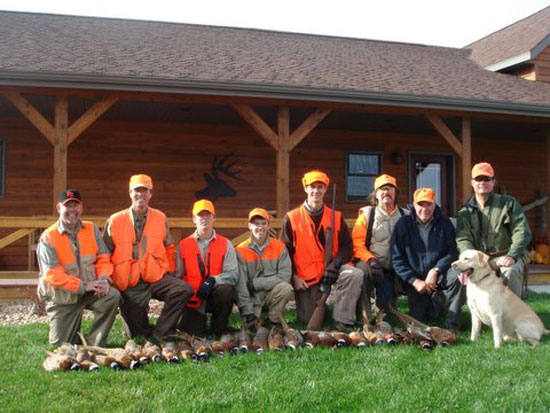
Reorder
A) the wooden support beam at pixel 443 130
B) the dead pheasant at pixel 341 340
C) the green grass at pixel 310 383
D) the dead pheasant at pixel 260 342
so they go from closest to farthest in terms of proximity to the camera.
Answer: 1. the green grass at pixel 310 383
2. the dead pheasant at pixel 260 342
3. the dead pheasant at pixel 341 340
4. the wooden support beam at pixel 443 130

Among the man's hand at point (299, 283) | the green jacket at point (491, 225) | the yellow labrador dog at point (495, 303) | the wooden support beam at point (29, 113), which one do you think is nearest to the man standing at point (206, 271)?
the man's hand at point (299, 283)

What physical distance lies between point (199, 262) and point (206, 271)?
0.12m

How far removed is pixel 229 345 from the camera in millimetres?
4953

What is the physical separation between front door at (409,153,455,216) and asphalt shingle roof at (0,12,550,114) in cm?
204

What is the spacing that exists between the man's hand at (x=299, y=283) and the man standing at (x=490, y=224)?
165 cm

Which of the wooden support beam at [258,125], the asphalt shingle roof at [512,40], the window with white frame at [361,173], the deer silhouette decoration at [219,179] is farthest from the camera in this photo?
the asphalt shingle roof at [512,40]

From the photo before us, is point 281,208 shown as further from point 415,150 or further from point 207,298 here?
point 415,150

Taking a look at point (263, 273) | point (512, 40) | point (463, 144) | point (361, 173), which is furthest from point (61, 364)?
point (512, 40)

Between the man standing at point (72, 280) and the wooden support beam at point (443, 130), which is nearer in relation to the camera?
the man standing at point (72, 280)

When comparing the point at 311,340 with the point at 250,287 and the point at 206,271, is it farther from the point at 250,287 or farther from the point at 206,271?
the point at 206,271

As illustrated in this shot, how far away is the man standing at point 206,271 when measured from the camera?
566 centimetres

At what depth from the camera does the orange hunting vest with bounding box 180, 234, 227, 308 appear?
228 inches

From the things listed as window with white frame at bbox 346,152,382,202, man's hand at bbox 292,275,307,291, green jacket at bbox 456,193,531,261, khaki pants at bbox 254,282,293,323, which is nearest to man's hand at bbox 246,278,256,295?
khaki pants at bbox 254,282,293,323

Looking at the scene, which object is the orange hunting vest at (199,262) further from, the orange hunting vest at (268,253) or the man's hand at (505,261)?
the man's hand at (505,261)
